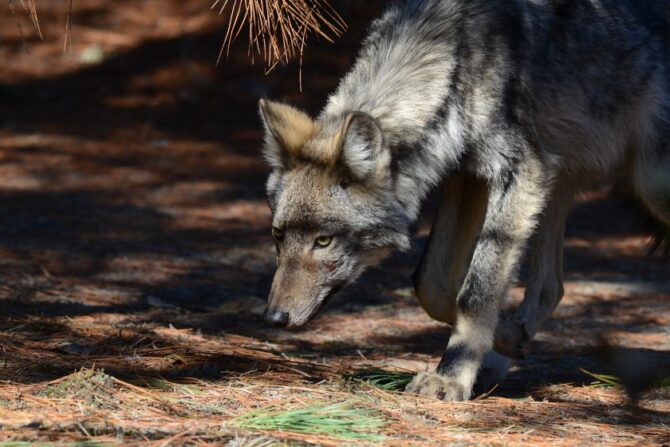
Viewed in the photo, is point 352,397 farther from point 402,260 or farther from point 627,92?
point 402,260

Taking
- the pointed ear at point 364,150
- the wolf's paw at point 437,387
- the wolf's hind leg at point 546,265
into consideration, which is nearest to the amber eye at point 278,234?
the pointed ear at point 364,150

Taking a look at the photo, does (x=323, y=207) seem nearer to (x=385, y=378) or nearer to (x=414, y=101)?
(x=414, y=101)

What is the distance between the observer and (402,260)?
28.0ft

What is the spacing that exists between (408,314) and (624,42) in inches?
94.4

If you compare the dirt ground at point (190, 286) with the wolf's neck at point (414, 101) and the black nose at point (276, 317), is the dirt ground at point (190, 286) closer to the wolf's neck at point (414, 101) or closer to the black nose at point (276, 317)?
the black nose at point (276, 317)

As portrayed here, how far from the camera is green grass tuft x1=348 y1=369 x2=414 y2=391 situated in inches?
182

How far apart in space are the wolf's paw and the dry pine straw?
144 millimetres

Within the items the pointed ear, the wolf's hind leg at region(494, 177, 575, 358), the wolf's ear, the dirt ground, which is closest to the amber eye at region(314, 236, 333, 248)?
the pointed ear

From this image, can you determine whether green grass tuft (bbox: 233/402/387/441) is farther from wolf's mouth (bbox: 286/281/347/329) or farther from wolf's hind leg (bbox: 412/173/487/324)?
wolf's hind leg (bbox: 412/173/487/324)

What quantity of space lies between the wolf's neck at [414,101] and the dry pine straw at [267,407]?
1112mm

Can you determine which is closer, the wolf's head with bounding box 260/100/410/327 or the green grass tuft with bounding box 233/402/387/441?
the green grass tuft with bounding box 233/402/387/441

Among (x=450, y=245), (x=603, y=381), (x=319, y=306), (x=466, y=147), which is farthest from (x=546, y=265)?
(x=319, y=306)

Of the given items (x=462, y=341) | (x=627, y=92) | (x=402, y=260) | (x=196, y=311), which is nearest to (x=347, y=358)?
(x=462, y=341)

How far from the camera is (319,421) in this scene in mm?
3592
